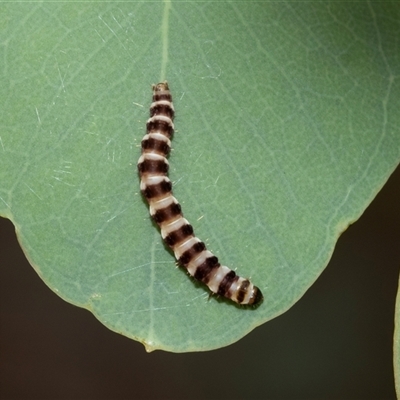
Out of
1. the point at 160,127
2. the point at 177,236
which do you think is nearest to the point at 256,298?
the point at 177,236

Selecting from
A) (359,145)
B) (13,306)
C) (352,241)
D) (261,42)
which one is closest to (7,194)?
(261,42)

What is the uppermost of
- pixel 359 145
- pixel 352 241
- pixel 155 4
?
pixel 155 4

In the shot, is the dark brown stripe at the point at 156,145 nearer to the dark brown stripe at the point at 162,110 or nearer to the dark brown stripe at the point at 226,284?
the dark brown stripe at the point at 162,110

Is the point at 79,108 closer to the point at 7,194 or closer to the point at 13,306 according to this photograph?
the point at 7,194

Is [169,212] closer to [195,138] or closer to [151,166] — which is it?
[151,166]

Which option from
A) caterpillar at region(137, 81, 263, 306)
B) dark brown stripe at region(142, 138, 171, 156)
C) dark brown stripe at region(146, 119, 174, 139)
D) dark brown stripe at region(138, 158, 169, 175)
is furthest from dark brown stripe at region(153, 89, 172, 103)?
dark brown stripe at region(138, 158, 169, 175)

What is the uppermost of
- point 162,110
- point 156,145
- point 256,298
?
point 162,110
